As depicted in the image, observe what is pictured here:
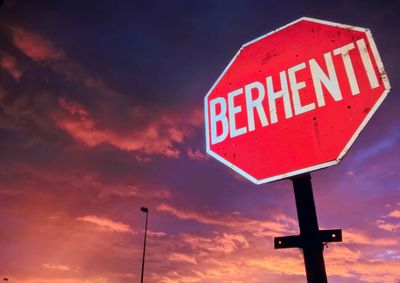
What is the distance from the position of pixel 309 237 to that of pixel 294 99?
1.09m

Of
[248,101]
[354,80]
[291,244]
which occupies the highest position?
[248,101]

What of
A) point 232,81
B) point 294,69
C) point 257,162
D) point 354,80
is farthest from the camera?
point 232,81

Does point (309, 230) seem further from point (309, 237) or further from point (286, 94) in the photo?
point (286, 94)

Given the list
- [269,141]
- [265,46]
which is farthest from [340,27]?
[269,141]

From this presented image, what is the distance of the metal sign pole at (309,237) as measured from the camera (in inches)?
82.1

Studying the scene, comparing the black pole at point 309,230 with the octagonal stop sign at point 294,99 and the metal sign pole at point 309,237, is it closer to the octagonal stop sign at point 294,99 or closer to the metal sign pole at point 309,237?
the metal sign pole at point 309,237

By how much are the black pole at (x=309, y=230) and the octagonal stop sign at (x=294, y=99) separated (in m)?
0.20

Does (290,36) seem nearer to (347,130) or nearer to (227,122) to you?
(227,122)

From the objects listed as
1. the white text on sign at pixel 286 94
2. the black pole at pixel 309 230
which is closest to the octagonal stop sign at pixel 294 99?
the white text on sign at pixel 286 94

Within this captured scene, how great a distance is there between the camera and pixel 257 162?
250 cm

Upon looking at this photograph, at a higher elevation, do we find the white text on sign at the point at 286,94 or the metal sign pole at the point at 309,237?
the white text on sign at the point at 286,94

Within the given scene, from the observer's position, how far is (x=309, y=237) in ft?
7.25

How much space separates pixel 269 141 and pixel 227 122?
52 centimetres

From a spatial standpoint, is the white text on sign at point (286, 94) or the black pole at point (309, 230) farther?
the white text on sign at point (286, 94)
